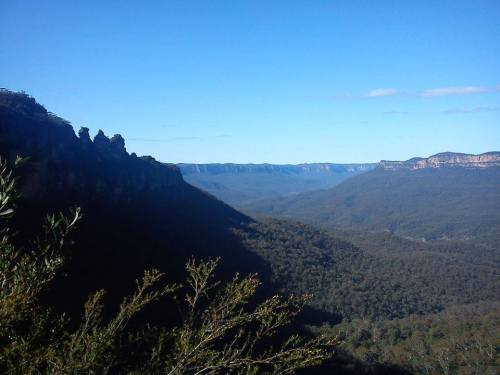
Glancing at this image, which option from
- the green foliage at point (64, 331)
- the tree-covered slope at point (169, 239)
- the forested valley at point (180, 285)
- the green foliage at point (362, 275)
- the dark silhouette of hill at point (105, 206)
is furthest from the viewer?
the green foliage at point (362, 275)

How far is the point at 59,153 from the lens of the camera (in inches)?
1419

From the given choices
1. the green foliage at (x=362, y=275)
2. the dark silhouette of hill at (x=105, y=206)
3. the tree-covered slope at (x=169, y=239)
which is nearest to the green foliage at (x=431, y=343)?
the green foliage at (x=362, y=275)

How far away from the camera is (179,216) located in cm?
5422

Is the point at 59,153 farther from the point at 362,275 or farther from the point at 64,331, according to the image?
the point at 362,275

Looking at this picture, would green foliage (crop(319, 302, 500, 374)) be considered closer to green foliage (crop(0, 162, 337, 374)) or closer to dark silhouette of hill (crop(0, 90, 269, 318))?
dark silhouette of hill (crop(0, 90, 269, 318))

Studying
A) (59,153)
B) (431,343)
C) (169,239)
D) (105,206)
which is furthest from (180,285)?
(431,343)

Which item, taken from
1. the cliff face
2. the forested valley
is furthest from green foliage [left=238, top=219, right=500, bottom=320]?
the cliff face

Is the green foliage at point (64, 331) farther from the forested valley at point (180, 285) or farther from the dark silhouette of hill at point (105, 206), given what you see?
the dark silhouette of hill at point (105, 206)

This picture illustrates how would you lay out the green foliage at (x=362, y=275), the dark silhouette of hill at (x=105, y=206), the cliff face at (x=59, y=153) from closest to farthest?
1. the dark silhouette of hill at (x=105, y=206)
2. the cliff face at (x=59, y=153)
3. the green foliage at (x=362, y=275)

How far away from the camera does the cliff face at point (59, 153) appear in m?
31.0

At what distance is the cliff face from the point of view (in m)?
31.0

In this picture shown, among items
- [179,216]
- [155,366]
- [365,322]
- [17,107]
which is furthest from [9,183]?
[179,216]

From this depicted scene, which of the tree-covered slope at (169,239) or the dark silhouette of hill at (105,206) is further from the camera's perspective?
the tree-covered slope at (169,239)

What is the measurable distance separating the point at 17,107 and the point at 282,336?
28.9 meters
